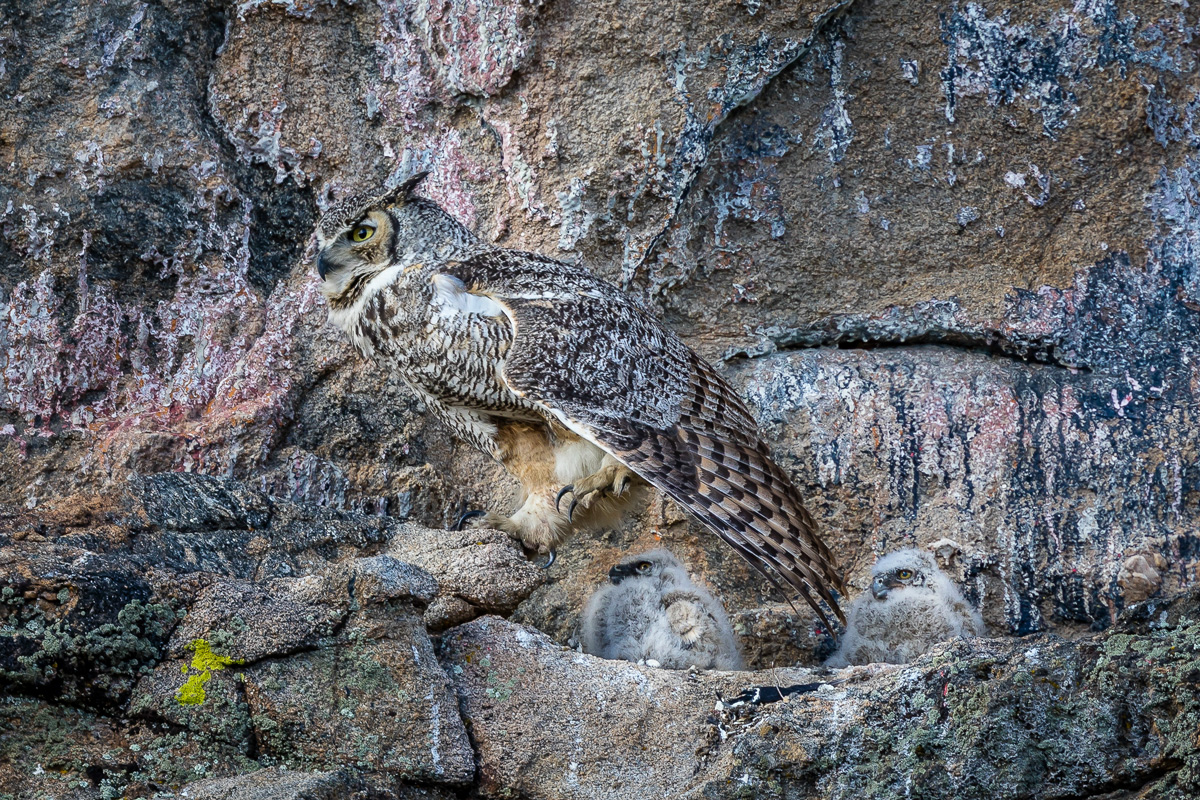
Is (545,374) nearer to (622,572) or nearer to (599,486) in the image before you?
(599,486)

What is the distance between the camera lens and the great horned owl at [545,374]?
340 cm

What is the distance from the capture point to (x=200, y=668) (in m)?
2.57

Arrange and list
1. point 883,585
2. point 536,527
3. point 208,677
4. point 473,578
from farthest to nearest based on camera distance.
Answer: point 536,527
point 883,585
point 473,578
point 208,677

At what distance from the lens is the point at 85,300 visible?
4.15 m

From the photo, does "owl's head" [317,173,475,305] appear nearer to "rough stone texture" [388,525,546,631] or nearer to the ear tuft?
the ear tuft

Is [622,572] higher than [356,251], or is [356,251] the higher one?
[356,251]

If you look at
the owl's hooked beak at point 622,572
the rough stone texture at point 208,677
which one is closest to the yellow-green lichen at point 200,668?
the rough stone texture at point 208,677

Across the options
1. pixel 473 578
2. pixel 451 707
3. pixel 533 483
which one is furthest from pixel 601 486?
pixel 451 707

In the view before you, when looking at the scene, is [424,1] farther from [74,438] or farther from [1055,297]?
[1055,297]

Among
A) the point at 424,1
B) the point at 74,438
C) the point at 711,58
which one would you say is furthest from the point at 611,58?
the point at 74,438

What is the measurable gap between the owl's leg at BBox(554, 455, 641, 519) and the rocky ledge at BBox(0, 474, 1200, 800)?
0.83 meters

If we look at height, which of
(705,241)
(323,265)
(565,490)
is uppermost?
(705,241)

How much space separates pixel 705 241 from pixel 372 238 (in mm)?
1334

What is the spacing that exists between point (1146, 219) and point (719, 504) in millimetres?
1986
